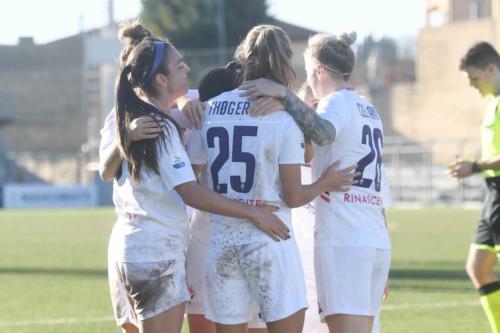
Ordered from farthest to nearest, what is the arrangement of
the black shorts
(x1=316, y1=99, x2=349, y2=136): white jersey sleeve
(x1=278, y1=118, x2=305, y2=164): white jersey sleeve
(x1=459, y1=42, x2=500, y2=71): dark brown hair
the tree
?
the tree < the black shorts < (x1=459, y1=42, x2=500, y2=71): dark brown hair < (x1=316, y1=99, x2=349, y2=136): white jersey sleeve < (x1=278, y1=118, x2=305, y2=164): white jersey sleeve

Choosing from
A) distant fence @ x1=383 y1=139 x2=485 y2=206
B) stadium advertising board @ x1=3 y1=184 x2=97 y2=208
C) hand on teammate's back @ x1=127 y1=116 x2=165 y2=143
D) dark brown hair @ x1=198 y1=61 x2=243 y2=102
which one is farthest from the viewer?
stadium advertising board @ x1=3 y1=184 x2=97 y2=208

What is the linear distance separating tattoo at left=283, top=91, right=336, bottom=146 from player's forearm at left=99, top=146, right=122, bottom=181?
3.04ft

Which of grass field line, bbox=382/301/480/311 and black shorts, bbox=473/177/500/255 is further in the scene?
grass field line, bbox=382/301/480/311

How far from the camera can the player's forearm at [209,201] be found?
5535 millimetres

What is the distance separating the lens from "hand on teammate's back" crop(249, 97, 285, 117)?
561 cm

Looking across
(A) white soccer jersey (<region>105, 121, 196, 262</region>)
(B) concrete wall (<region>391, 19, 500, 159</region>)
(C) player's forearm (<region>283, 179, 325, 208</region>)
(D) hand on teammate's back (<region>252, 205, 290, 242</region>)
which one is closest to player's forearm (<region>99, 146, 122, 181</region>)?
(A) white soccer jersey (<region>105, 121, 196, 262</region>)

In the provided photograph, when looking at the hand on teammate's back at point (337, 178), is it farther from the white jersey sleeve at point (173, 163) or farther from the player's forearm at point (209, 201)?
the white jersey sleeve at point (173, 163)

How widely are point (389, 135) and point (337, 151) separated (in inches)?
2136

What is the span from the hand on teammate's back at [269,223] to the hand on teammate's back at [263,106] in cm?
48

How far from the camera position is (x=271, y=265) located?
5602mm

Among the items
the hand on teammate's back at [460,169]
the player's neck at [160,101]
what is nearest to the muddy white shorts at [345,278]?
the player's neck at [160,101]

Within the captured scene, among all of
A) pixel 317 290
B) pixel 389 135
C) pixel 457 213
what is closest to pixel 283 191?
pixel 317 290

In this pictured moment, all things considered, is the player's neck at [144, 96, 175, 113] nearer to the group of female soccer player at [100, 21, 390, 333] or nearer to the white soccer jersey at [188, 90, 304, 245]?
the group of female soccer player at [100, 21, 390, 333]

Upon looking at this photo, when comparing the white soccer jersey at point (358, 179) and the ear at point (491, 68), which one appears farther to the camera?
the ear at point (491, 68)
